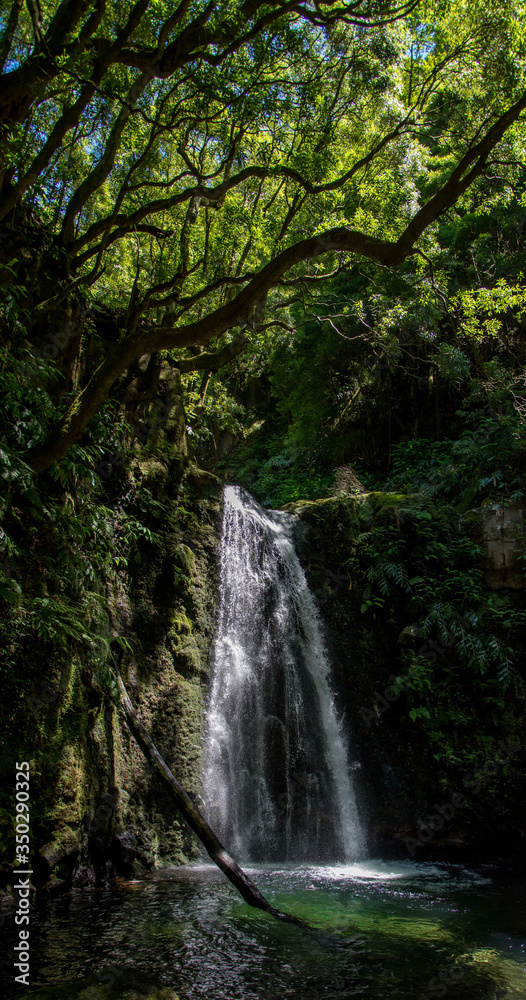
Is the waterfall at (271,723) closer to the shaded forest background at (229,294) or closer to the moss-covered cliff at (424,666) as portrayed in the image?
the moss-covered cliff at (424,666)

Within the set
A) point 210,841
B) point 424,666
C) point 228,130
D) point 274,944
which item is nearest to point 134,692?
point 210,841

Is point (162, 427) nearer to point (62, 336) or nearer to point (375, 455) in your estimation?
point (62, 336)

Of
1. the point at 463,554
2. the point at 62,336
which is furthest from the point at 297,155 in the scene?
the point at 463,554

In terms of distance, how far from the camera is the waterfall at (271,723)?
770cm

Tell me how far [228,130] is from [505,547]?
8346 mm

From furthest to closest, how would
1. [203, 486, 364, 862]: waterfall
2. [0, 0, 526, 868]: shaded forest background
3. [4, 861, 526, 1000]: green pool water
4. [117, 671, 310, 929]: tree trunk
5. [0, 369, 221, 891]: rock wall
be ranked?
[203, 486, 364, 862]: waterfall → [0, 0, 526, 868]: shaded forest background → [0, 369, 221, 891]: rock wall → [117, 671, 310, 929]: tree trunk → [4, 861, 526, 1000]: green pool water

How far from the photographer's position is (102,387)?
4.84 meters

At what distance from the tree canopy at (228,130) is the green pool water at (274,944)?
145 inches

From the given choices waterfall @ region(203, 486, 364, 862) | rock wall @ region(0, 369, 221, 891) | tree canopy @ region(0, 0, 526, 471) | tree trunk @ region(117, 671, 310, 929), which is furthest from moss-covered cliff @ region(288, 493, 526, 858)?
tree canopy @ region(0, 0, 526, 471)

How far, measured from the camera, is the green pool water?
3.41 meters

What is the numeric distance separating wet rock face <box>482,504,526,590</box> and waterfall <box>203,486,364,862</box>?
3390mm

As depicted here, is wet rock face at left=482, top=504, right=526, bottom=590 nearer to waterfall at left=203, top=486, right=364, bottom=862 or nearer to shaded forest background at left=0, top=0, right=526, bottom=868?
shaded forest background at left=0, top=0, right=526, bottom=868

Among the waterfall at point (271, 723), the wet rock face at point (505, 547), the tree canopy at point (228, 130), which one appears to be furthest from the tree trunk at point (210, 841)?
the wet rock face at point (505, 547)

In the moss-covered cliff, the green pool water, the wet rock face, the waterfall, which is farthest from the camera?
the wet rock face
